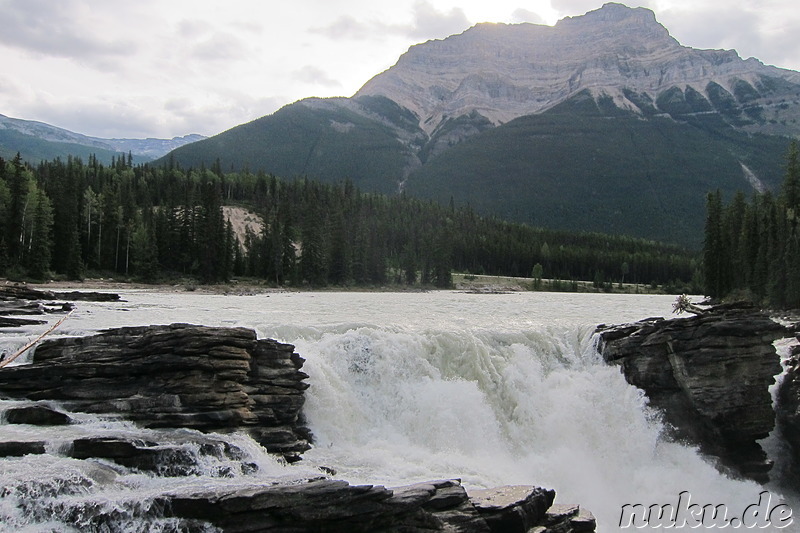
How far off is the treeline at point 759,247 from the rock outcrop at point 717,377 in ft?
118

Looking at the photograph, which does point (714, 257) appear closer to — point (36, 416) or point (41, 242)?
point (36, 416)

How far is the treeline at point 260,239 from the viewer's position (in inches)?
3049

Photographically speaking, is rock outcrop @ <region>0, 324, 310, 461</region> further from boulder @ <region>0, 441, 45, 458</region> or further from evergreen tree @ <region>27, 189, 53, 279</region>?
evergreen tree @ <region>27, 189, 53, 279</region>

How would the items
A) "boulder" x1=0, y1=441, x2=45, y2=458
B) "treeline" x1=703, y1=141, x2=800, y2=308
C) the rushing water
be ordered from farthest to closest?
1. "treeline" x1=703, y1=141, x2=800, y2=308
2. the rushing water
3. "boulder" x1=0, y1=441, x2=45, y2=458

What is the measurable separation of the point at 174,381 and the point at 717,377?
25.3m

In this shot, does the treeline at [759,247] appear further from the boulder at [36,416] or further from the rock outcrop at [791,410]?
the boulder at [36,416]

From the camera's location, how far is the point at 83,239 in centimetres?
8781

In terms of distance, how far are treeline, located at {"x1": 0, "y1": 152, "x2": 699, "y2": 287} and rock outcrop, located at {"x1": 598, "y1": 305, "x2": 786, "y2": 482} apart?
67.9m

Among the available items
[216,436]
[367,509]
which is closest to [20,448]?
[216,436]

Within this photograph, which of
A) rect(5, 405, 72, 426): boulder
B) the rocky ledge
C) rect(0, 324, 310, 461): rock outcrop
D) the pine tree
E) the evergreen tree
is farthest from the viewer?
the pine tree

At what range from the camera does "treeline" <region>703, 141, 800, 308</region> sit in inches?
2443

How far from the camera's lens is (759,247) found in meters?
70.6

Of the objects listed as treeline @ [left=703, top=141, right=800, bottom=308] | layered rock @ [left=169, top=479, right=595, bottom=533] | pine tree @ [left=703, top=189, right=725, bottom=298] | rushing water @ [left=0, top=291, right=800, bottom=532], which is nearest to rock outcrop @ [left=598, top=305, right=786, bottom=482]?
rushing water @ [left=0, top=291, right=800, bottom=532]

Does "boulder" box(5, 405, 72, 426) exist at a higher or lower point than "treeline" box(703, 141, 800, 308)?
lower
